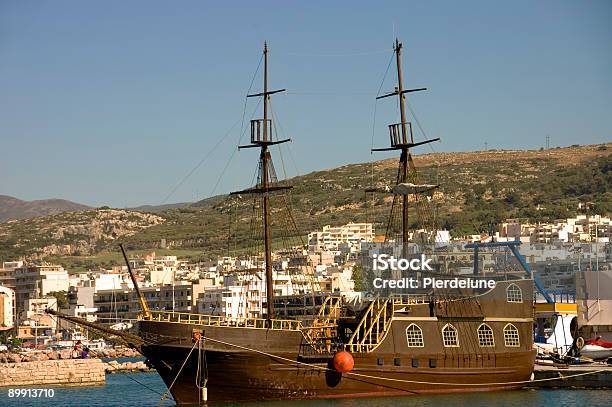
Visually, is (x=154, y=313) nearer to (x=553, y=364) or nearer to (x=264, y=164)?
(x=264, y=164)

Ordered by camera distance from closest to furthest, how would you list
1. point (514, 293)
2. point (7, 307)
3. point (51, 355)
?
point (514, 293)
point (51, 355)
point (7, 307)

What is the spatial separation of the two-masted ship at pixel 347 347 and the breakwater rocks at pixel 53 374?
62.6 feet

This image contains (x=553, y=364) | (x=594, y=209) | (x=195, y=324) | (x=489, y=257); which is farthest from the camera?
(x=594, y=209)

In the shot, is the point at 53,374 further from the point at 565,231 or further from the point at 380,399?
the point at 565,231

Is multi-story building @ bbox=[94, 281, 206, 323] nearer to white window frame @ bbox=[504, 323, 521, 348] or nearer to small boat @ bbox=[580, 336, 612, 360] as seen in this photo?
small boat @ bbox=[580, 336, 612, 360]

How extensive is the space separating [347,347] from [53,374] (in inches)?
924

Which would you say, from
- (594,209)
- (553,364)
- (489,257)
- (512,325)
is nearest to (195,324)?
(512,325)

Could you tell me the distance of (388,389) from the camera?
157ft

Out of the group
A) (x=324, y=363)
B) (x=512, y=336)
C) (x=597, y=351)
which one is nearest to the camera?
(x=324, y=363)

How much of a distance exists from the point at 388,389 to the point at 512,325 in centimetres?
591

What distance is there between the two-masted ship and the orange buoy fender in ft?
0.12

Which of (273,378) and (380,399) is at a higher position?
(273,378)

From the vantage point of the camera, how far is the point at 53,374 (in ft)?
215

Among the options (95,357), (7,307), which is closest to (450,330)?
(95,357)
